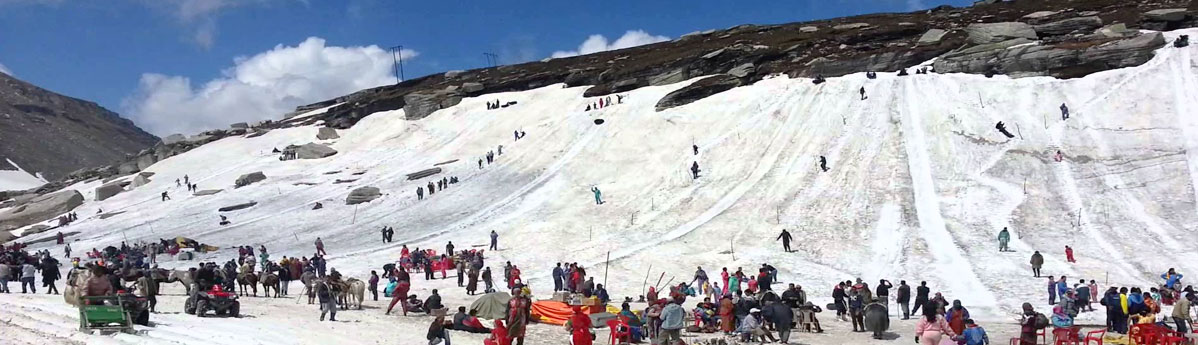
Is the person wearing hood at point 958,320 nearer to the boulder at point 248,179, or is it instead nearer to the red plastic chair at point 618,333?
the red plastic chair at point 618,333

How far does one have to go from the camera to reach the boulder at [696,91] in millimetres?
60219

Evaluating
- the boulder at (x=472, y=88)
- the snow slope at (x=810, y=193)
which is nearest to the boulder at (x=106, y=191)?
the snow slope at (x=810, y=193)

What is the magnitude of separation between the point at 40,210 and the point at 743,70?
160 ft

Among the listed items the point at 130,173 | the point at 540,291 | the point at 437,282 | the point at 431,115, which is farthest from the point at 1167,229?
the point at 130,173

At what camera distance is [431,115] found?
3076 inches

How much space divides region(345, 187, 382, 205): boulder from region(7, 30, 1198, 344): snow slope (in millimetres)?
1351

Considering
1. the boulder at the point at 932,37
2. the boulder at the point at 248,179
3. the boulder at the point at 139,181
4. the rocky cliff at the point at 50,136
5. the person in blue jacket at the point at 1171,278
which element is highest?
the rocky cliff at the point at 50,136

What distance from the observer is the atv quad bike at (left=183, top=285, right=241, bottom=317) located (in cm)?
1748

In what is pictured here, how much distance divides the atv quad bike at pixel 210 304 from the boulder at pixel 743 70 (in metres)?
50.2

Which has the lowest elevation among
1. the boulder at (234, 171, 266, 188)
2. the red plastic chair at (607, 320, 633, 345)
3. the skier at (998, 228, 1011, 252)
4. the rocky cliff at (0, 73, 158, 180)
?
the red plastic chair at (607, 320, 633, 345)

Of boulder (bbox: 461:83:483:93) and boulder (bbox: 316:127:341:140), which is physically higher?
boulder (bbox: 461:83:483:93)

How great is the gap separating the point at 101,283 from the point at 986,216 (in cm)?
2927

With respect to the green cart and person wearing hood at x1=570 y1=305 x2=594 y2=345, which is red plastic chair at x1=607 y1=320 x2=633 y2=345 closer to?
person wearing hood at x1=570 y1=305 x2=594 y2=345

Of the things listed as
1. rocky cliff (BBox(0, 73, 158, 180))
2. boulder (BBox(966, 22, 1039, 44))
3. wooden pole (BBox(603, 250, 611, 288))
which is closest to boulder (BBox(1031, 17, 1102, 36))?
boulder (BBox(966, 22, 1039, 44))
